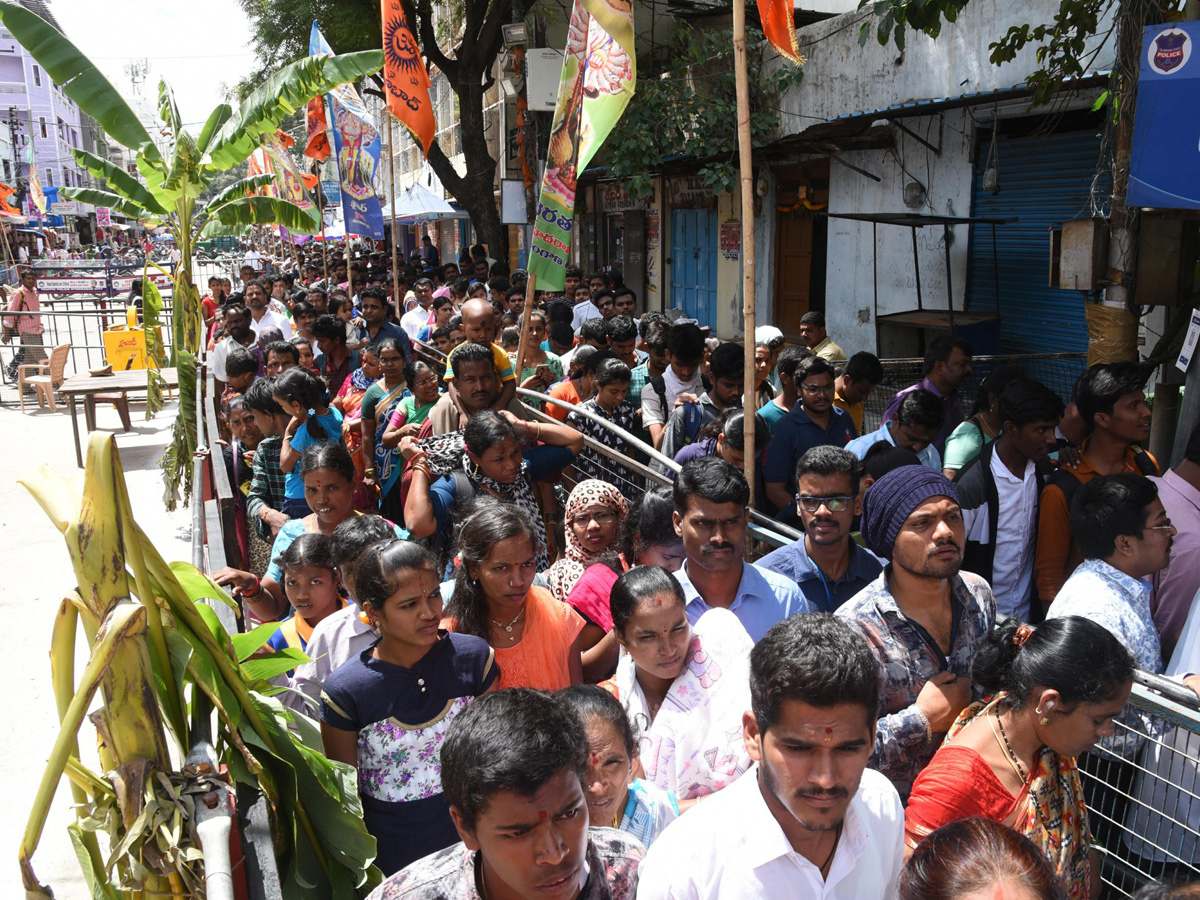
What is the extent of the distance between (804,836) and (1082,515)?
6.16 ft

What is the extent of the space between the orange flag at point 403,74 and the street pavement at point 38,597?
14.4ft

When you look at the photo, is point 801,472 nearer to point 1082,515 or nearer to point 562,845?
point 1082,515

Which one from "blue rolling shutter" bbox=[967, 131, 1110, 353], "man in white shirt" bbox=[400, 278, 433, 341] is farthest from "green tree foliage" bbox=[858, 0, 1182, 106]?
"man in white shirt" bbox=[400, 278, 433, 341]

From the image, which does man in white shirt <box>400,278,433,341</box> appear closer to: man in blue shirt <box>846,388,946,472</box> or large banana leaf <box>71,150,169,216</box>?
large banana leaf <box>71,150,169,216</box>

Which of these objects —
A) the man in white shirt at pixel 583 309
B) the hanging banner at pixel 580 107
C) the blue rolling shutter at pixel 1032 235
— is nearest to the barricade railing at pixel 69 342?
the man in white shirt at pixel 583 309

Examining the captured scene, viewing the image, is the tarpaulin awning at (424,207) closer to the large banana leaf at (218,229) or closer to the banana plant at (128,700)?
the large banana leaf at (218,229)

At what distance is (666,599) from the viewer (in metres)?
2.58

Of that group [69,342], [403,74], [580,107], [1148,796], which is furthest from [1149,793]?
[69,342]

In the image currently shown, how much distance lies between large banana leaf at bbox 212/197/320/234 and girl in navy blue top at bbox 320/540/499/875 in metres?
7.59

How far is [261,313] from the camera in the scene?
10898 mm

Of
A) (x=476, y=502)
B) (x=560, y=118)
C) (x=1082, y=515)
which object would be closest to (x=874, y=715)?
(x=1082, y=515)

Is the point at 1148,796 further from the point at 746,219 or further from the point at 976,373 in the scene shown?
the point at 976,373

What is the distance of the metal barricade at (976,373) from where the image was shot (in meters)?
7.68

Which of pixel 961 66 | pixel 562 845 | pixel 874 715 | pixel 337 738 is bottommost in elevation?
pixel 337 738
